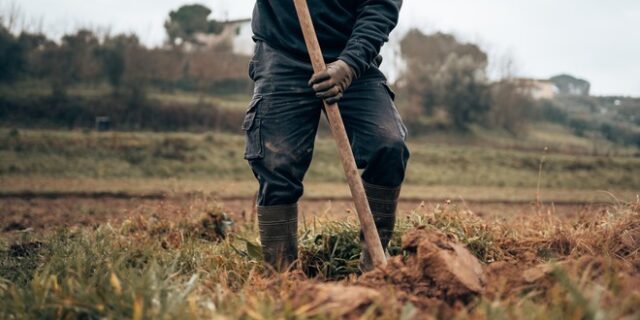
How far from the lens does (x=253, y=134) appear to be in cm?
319

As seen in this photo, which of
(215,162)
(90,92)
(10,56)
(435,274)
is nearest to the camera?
(435,274)

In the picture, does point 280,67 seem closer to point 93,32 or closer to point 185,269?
point 185,269

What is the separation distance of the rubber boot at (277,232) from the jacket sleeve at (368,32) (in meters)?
0.90

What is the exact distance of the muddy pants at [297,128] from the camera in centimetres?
312

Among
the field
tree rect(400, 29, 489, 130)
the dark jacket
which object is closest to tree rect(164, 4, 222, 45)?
tree rect(400, 29, 489, 130)

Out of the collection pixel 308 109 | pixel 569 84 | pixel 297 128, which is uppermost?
pixel 569 84

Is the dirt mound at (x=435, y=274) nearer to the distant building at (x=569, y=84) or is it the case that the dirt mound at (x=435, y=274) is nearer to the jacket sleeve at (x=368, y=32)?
the jacket sleeve at (x=368, y=32)

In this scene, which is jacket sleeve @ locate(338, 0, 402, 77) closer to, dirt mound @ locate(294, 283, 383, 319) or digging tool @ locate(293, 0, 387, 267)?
digging tool @ locate(293, 0, 387, 267)

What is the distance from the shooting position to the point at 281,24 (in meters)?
3.27

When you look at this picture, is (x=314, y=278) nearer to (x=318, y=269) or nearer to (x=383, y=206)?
(x=318, y=269)

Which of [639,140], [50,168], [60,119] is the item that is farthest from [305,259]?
[639,140]

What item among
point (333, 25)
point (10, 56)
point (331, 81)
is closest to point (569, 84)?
point (10, 56)

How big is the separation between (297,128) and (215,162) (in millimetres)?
16322

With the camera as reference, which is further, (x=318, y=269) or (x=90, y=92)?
(x=90, y=92)
